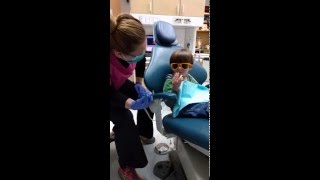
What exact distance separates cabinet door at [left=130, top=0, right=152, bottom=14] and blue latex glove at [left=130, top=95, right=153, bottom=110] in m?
1.65

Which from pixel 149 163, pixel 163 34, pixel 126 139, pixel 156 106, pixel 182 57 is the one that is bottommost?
pixel 149 163

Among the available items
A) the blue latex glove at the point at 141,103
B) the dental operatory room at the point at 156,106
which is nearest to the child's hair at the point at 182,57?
the dental operatory room at the point at 156,106

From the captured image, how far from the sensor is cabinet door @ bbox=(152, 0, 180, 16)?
2.32 m

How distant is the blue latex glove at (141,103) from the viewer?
0.91 metres

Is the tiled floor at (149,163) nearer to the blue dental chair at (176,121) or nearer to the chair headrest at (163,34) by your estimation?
the blue dental chair at (176,121)

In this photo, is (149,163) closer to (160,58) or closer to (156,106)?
(156,106)

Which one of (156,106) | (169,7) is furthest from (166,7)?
(156,106)

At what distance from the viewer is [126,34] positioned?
77 centimetres

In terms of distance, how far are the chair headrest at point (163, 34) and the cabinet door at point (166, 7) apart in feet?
3.61

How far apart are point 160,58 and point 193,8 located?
1.43 meters
